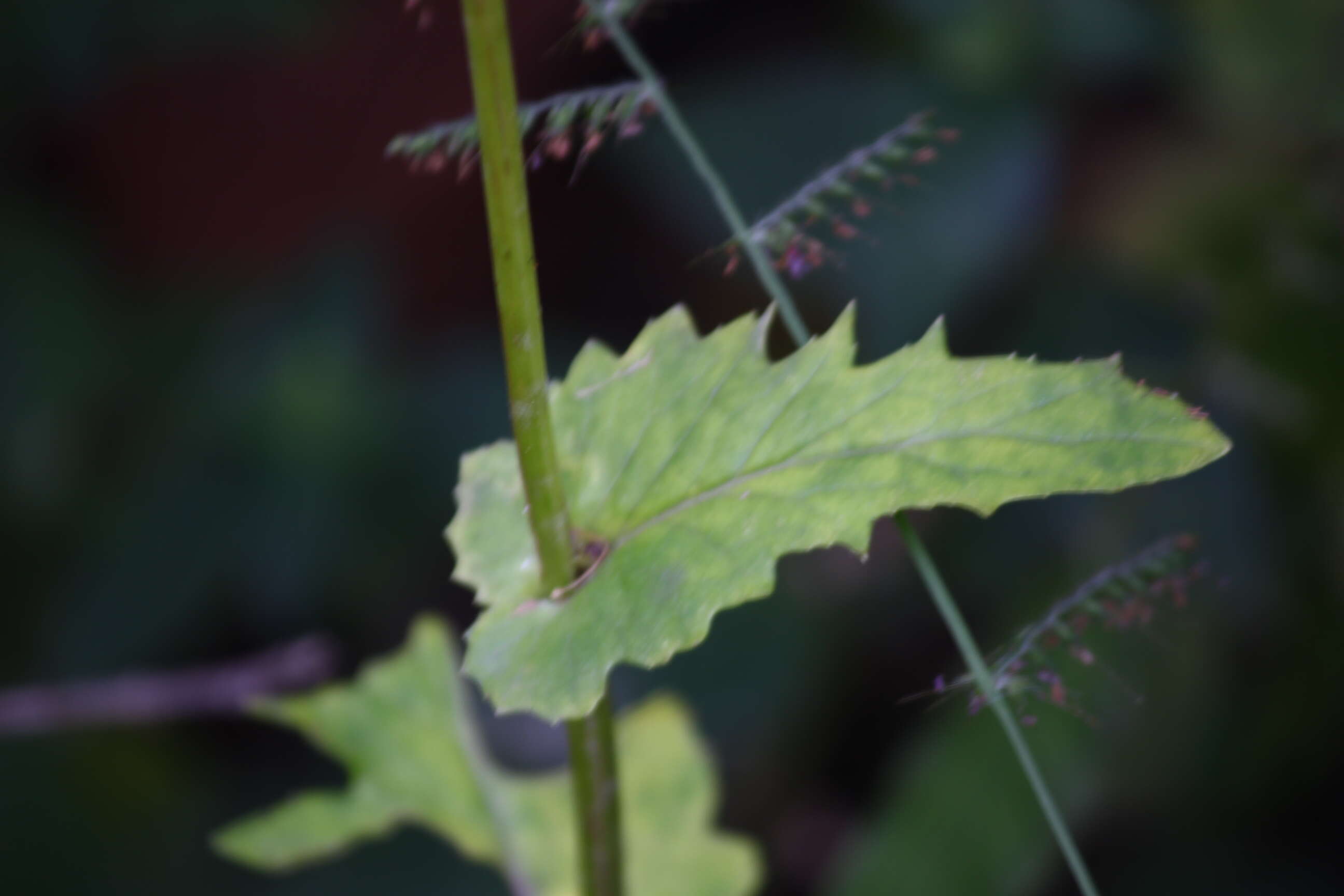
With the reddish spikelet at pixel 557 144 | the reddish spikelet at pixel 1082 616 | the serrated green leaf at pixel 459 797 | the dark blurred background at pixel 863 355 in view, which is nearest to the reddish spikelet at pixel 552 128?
the reddish spikelet at pixel 557 144

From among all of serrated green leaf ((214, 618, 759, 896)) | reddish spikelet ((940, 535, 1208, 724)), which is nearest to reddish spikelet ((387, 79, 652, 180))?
reddish spikelet ((940, 535, 1208, 724))

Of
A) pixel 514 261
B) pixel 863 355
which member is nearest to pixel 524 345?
pixel 514 261

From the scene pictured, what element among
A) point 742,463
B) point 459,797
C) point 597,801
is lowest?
point 459,797

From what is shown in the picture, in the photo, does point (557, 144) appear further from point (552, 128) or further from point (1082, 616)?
point (1082, 616)

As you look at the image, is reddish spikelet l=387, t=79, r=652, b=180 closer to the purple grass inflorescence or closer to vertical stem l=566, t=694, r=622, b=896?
the purple grass inflorescence

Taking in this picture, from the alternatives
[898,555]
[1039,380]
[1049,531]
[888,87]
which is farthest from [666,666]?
[1039,380]

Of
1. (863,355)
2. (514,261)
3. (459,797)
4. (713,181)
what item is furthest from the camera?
(863,355)
